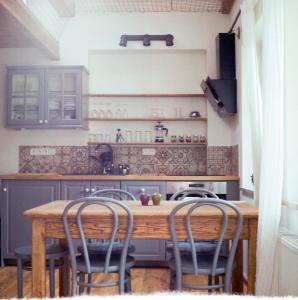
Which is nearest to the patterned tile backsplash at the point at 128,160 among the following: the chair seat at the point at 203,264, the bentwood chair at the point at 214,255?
the chair seat at the point at 203,264

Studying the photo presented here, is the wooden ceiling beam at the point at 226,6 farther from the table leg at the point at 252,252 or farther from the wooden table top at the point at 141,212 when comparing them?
the table leg at the point at 252,252

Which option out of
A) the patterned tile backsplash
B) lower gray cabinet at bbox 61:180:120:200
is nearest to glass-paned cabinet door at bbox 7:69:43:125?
the patterned tile backsplash

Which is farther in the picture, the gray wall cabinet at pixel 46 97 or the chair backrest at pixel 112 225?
the gray wall cabinet at pixel 46 97

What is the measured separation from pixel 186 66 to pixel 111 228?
10.4 feet

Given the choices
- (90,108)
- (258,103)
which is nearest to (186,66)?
(90,108)

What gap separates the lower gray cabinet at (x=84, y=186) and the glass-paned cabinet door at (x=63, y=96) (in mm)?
797

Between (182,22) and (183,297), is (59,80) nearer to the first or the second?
(182,22)

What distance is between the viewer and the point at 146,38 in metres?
5.04

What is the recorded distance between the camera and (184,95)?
5.06m

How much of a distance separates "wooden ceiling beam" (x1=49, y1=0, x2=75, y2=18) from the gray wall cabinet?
675mm

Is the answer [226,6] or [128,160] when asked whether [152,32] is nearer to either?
[226,6]

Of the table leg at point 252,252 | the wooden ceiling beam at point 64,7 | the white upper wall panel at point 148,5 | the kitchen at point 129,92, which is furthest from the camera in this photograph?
the kitchen at point 129,92

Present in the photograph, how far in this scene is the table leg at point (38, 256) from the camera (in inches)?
103

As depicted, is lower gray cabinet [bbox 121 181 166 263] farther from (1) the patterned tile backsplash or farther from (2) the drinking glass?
(2) the drinking glass
